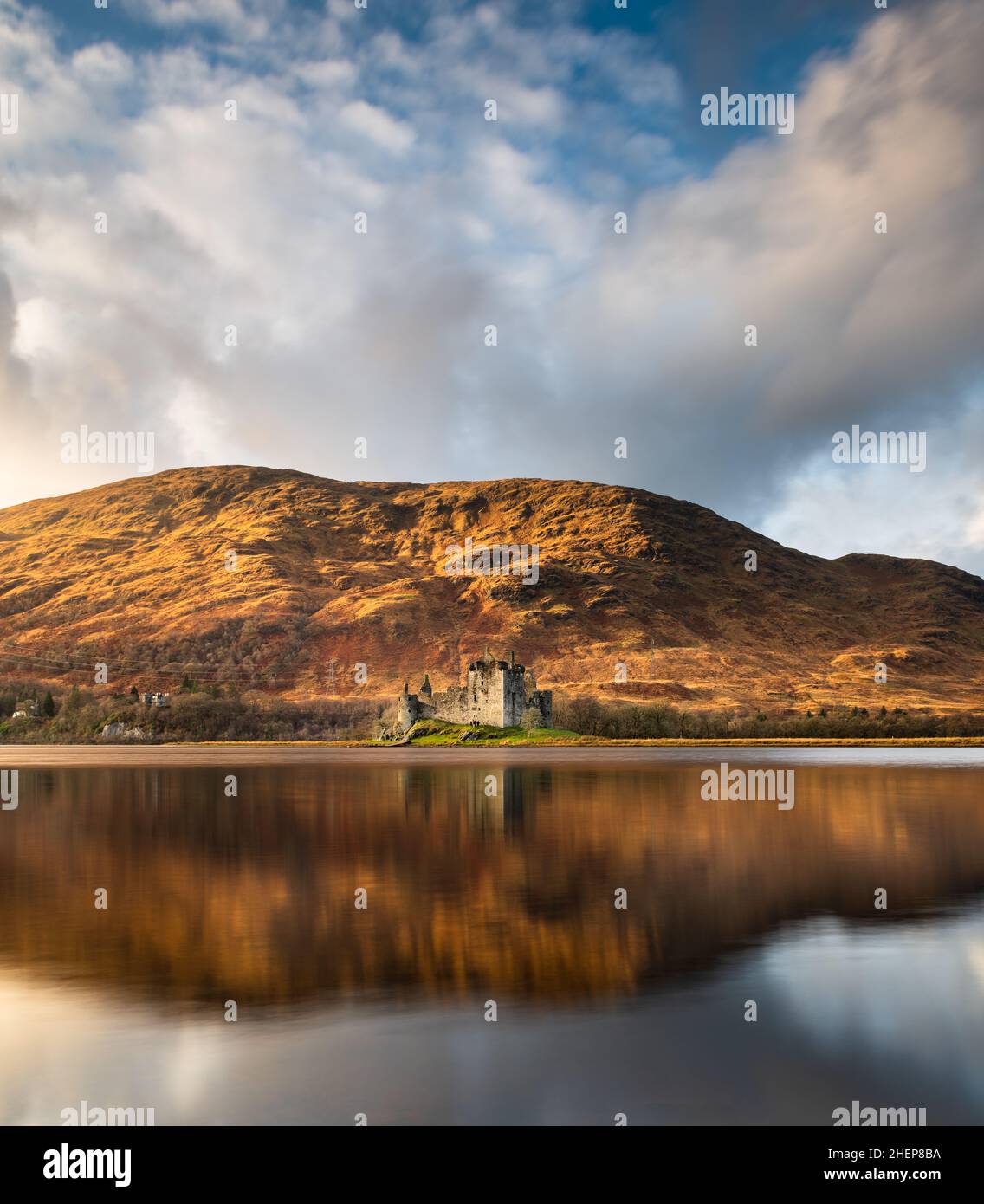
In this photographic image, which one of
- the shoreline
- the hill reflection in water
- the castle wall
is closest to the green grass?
the shoreline

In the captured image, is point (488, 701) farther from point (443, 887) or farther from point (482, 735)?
point (443, 887)

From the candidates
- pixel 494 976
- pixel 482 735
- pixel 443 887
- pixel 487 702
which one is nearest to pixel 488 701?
pixel 487 702

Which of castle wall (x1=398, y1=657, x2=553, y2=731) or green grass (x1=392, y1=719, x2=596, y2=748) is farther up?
castle wall (x1=398, y1=657, x2=553, y2=731)

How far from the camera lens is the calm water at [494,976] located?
9.45 m

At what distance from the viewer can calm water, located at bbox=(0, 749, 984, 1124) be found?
945 cm

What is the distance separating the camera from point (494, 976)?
13141mm

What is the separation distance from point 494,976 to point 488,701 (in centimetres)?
14442

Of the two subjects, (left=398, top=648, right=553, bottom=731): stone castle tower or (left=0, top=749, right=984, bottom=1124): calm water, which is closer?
(left=0, top=749, right=984, bottom=1124): calm water

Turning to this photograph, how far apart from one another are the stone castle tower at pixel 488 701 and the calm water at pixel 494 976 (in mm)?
124598

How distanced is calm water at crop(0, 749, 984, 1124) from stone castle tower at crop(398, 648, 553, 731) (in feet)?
409

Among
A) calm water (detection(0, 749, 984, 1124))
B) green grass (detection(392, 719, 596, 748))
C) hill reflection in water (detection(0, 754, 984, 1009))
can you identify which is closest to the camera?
calm water (detection(0, 749, 984, 1124))

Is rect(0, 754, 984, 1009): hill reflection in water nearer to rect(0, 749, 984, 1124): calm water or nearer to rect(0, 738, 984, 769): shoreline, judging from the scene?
rect(0, 749, 984, 1124): calm water

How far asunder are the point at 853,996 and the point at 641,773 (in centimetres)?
5856

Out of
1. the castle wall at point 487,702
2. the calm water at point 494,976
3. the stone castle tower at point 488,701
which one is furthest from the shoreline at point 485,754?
the calm water at point 494,976
